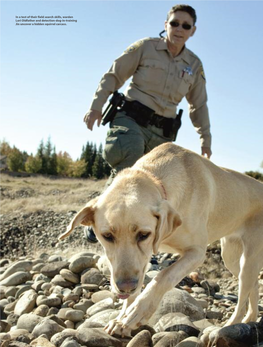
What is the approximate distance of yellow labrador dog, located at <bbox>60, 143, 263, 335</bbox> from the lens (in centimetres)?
307

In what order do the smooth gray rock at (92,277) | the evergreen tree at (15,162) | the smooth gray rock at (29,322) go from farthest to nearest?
the evergreen tree at (15,162)
the smooth gray rock at (92,277)
the smooth gray rock at (29,322)

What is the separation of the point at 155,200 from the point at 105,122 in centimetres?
286

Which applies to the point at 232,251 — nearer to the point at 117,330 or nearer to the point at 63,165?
the point at 117,330

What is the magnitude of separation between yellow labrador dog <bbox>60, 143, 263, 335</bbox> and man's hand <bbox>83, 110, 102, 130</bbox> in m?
1.70

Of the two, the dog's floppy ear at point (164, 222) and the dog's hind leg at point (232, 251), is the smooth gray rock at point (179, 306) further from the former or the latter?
the dog's floppy ear at point (164, 222)

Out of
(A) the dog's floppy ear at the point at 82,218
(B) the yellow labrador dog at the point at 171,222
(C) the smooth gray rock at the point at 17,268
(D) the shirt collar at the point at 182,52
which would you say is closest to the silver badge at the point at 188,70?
(D) the shirt collar at the point at 182,52

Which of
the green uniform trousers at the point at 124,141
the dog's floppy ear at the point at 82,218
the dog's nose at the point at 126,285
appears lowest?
the dog's nose at the point at 126,285

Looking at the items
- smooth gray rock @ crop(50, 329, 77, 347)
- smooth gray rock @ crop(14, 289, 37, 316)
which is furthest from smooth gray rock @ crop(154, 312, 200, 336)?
smooth gray rock @ crop(14, 289, 37, 316)

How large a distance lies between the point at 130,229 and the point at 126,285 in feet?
1.40

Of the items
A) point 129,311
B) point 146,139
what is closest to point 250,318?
point 129,311

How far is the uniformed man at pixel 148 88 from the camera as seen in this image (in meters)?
5.66

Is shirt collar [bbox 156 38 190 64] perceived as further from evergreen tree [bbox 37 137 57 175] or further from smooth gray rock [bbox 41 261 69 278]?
evergreen tree [bbox 37 137 57 175]

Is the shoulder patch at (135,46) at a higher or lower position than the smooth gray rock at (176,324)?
higher

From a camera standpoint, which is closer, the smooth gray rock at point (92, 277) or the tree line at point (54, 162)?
the smooth gray rock at point (92, 277)
